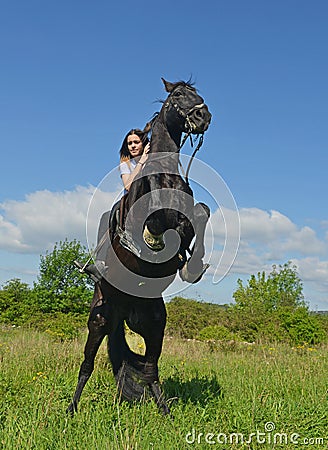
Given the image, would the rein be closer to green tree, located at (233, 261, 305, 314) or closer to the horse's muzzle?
the horse's muzzle

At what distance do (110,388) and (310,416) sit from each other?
2.50 m

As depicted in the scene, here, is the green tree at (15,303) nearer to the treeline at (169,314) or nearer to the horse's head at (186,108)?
the treeline at (169,314)

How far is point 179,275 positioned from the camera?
5.06 meters

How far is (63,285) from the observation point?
21.1 meters

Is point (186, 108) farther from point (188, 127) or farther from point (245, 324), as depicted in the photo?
point (245, 324)

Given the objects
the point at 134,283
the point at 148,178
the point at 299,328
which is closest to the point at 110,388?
the point at 134,283

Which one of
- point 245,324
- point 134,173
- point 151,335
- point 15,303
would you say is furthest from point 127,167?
point 15,303

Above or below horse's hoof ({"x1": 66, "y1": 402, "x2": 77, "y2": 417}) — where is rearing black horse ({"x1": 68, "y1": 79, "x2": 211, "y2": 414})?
above

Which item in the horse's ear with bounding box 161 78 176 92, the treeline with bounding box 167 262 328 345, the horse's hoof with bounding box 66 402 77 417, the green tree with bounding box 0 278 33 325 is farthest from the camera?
the green tree with bounding box 0 278 33 325

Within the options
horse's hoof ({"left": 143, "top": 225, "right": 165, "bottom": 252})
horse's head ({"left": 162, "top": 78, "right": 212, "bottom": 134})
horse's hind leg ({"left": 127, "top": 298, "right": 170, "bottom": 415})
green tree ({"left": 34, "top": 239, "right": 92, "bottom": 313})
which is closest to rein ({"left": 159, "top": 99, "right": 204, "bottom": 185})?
horse's head ({"left": 162, "top": 78, "right": 212, "bottom": 134})

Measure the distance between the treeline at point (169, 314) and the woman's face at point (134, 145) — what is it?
1058 centimetres

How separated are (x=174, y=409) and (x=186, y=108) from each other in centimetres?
334

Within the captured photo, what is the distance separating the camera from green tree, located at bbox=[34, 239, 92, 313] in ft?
68.1

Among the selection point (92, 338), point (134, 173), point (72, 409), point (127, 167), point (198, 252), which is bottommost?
point (72, 409)
